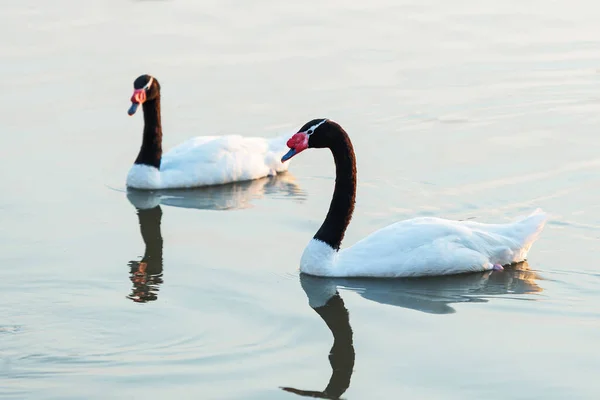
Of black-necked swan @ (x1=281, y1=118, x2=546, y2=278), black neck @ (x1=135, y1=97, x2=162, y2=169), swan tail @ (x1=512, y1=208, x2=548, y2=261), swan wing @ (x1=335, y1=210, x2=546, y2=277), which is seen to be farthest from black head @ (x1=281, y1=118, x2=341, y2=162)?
black neck @ (x1=135, y1=97, x2=162, y2=169)

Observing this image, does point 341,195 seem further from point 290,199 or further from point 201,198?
point 201,198

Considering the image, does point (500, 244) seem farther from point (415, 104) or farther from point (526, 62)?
point (526, 62)

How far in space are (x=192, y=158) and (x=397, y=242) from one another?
4609 mm

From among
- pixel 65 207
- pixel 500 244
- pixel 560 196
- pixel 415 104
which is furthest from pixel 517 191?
pixel 65 207

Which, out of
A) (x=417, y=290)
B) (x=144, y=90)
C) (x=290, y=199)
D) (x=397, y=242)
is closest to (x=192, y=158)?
(x=144, y=90)

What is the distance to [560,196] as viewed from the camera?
1426cm

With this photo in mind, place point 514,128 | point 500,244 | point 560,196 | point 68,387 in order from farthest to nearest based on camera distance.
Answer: point 514,128, point 560,196, point 500,244, point 68,387

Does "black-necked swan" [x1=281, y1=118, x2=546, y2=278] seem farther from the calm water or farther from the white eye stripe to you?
the calm water

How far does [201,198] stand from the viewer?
15.4m

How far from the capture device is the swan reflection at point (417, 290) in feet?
36.3

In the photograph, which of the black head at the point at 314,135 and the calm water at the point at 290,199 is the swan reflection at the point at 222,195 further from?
the black head at the point at 314,135

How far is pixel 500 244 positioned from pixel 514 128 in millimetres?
5226

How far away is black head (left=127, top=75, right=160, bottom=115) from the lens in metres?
15.5

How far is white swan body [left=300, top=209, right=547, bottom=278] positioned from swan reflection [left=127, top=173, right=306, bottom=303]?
6.58 ft
